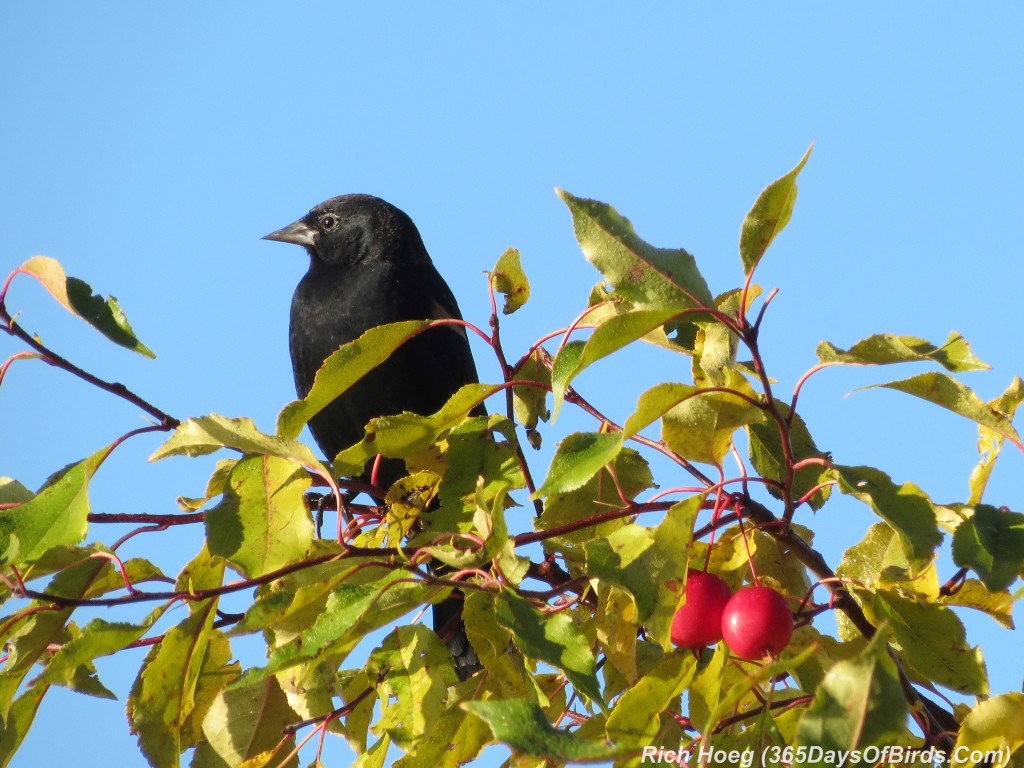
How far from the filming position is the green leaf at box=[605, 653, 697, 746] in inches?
62.4

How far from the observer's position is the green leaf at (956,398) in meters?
1.65

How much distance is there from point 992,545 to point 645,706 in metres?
0.50

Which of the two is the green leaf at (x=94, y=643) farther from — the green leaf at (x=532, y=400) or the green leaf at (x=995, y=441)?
the green leaf at (x=995, y=441)

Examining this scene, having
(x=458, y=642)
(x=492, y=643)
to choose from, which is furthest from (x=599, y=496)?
(x=458, y=642)

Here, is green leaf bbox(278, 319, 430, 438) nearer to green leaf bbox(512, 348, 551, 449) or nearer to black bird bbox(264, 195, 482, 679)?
green leaf bbox(512, 348, 551, 449)

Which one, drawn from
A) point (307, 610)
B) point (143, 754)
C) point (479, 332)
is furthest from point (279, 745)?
point (479, 332)

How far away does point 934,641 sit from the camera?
1.78 m

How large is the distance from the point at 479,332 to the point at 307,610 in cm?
55

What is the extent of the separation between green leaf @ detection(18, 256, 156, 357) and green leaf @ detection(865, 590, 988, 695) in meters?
1.21

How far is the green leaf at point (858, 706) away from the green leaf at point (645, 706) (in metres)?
0.42

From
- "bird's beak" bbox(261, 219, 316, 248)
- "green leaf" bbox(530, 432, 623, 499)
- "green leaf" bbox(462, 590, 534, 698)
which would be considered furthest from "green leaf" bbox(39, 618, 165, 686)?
"bird's beak" bbox(261, 219, 316, 248)

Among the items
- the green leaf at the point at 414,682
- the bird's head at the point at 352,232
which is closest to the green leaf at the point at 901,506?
the green leaf at the point at 414,682

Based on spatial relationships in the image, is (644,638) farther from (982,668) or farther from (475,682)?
(982,668)

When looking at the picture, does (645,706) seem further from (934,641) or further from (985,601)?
(985,601)
